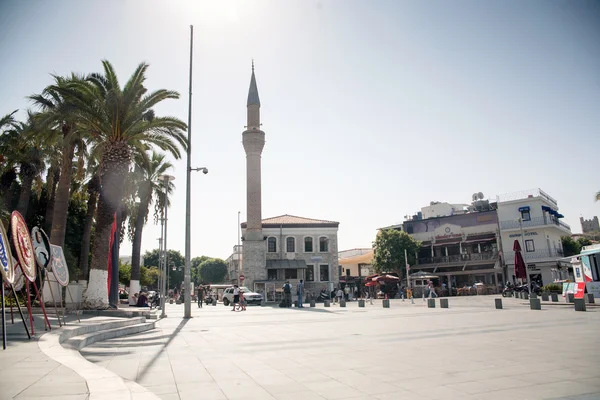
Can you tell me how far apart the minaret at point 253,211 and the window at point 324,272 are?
6.58 metres

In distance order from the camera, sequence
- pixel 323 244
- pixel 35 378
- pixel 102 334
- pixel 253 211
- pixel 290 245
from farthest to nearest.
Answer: pixel 323 244
pixel 290 245
pixel 253 211
pixel 102 334
pixel 35 378

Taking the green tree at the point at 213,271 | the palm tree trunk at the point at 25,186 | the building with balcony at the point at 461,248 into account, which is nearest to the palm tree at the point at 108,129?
the palm tree trunk at the point at 25,186

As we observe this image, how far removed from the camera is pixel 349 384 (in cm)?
502

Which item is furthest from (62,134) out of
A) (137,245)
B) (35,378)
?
(35,378)

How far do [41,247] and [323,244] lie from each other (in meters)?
36.0

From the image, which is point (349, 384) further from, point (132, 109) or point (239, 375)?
point (132, 109)

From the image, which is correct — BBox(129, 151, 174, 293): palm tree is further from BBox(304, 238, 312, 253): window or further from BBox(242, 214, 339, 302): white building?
BBox(304, 238, 312, 253): window

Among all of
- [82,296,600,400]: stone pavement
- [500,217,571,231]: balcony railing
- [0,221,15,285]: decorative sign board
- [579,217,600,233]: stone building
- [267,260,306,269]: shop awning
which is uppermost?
[579,217,600,233]: stone building

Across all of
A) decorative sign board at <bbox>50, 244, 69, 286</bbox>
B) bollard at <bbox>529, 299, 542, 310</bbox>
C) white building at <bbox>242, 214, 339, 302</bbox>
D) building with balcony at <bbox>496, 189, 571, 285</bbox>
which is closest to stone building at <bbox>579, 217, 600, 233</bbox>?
building with balcony at <bbox>496, 189, 571, 285</bbox>

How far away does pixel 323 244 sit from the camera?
44.1 m

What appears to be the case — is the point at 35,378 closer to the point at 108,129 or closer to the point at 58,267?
the point at 58,267

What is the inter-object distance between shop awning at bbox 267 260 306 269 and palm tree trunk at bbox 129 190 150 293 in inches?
590

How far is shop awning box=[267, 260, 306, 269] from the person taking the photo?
1630 inches

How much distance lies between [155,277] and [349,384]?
6572cm
